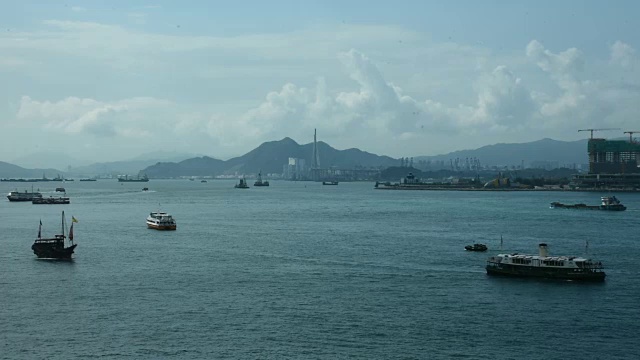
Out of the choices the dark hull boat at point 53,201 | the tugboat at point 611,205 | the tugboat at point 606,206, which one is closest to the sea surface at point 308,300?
the tugboat at point 611,205

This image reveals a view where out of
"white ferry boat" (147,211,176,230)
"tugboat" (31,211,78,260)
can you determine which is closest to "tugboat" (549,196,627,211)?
"white ferry boat" (147,211,176,230)

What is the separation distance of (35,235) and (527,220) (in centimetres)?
4459

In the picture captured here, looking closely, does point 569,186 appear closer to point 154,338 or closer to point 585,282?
point 585,282

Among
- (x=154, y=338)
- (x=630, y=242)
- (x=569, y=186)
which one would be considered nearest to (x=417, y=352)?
(x=154, y=338)

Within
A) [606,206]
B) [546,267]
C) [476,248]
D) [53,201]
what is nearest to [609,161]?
[606,206]

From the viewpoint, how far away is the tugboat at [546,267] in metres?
36.9

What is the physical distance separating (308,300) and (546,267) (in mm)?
12967

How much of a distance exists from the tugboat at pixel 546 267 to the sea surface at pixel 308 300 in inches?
28.0

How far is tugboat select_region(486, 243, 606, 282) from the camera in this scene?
121 ft

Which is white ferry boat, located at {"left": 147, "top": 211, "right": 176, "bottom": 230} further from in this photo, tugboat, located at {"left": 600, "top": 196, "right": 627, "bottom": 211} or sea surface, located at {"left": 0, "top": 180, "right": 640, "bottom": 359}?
tugboat, located at {"left": 600, "top": 196, "right": 627, "bottom": 211}

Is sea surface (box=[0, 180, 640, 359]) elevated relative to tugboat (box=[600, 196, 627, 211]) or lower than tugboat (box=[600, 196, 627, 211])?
lower

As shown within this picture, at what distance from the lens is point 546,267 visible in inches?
1496

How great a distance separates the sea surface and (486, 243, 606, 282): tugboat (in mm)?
711

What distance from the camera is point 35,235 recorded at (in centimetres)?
5891
